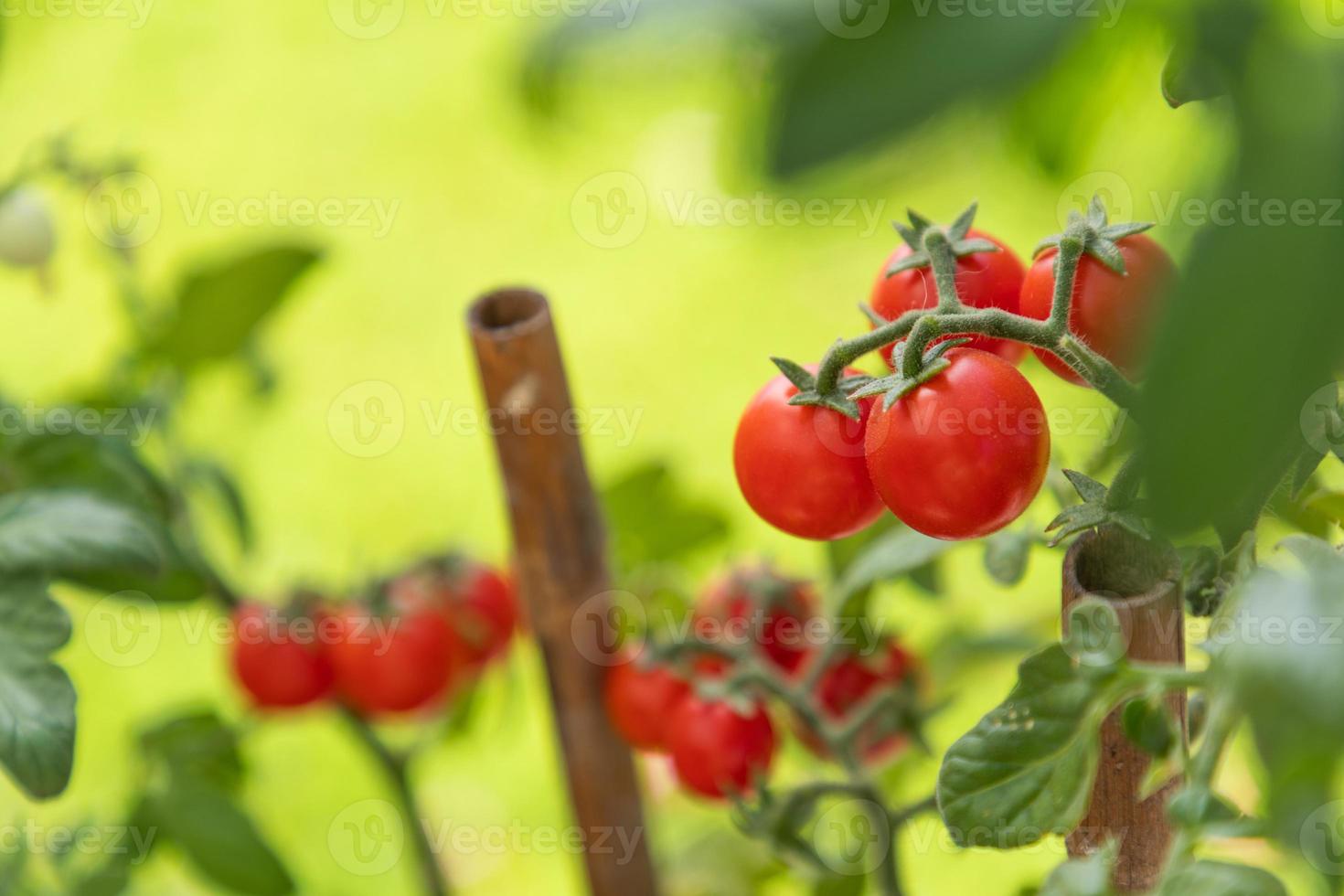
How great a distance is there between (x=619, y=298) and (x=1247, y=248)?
1871 millimetres

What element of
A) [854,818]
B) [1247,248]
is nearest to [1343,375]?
[1247,248]

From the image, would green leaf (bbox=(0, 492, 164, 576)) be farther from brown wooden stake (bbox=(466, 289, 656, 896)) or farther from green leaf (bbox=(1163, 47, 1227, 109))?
green leaf (bbox=(1163, 47, 1227, 109))

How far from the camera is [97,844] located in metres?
1.02

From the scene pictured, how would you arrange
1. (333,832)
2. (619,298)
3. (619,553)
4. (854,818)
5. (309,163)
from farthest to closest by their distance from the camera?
(309,163)
(619,298)
(333,832)
(619,553)
(854,818)

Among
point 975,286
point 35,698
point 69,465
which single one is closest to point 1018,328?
point 975,286

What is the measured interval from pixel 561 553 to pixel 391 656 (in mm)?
170

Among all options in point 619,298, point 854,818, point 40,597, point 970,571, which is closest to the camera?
point 40,597

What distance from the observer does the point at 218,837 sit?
0.94m

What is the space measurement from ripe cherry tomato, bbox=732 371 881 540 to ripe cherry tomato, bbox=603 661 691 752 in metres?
0.30

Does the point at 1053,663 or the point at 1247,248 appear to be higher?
the point at 1247,248

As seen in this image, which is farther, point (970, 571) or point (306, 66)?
point (306, 66)

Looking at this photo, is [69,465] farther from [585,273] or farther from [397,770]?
[585,273]

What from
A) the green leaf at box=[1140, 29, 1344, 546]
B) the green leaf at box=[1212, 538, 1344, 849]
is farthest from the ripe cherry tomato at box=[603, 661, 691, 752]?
the green leaf at box=[1140, 29, 1344, 546]

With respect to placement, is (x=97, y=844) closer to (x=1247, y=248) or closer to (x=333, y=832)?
(x=333, y=832)
